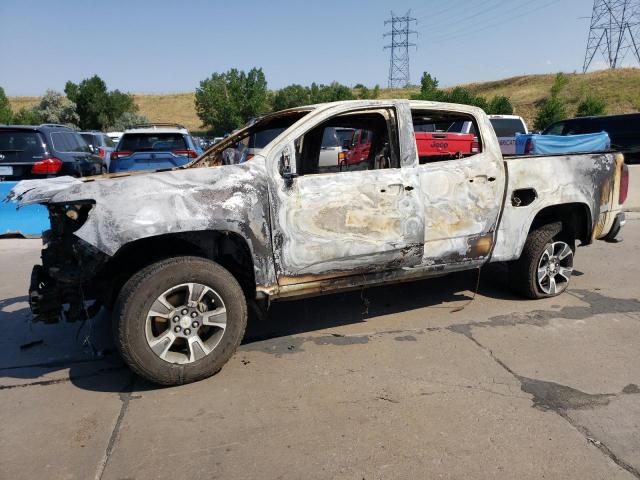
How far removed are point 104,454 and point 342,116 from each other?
118 inches

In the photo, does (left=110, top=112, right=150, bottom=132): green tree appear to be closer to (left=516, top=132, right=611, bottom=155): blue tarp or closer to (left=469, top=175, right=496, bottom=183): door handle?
(left=516, top=132, right=611, bottom=155): blue tarp

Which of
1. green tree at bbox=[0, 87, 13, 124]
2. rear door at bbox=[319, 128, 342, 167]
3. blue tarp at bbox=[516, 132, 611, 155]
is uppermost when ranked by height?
green tree at bbox=[0, 87, 13, 124]

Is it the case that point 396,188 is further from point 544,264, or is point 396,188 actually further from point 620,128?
point 620,128

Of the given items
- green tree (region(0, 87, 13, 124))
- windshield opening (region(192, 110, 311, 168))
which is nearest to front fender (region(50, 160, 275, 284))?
windshield opening (region(192, 110, 311, 168))

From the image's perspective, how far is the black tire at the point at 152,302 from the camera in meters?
3.33

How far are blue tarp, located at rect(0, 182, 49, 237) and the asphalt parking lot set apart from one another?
14.2 ft

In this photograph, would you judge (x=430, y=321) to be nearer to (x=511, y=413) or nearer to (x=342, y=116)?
(x=511, y=413)

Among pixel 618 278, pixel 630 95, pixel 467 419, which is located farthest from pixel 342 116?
pixel 630 95

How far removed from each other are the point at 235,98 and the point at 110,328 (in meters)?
56.3

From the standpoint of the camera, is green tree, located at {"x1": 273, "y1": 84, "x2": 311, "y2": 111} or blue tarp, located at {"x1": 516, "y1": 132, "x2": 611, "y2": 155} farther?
green tree, located at {"x1": 273, "y1": 84, "x2": 311, "y2": 111}

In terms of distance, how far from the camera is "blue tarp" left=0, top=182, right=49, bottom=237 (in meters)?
8.74

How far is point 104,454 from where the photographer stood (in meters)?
2.82

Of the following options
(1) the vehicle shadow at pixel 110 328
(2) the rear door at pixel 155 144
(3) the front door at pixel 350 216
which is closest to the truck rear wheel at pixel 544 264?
(1) the vehicle shadow at pixel 110 328

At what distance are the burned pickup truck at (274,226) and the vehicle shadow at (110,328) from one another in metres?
0.42
